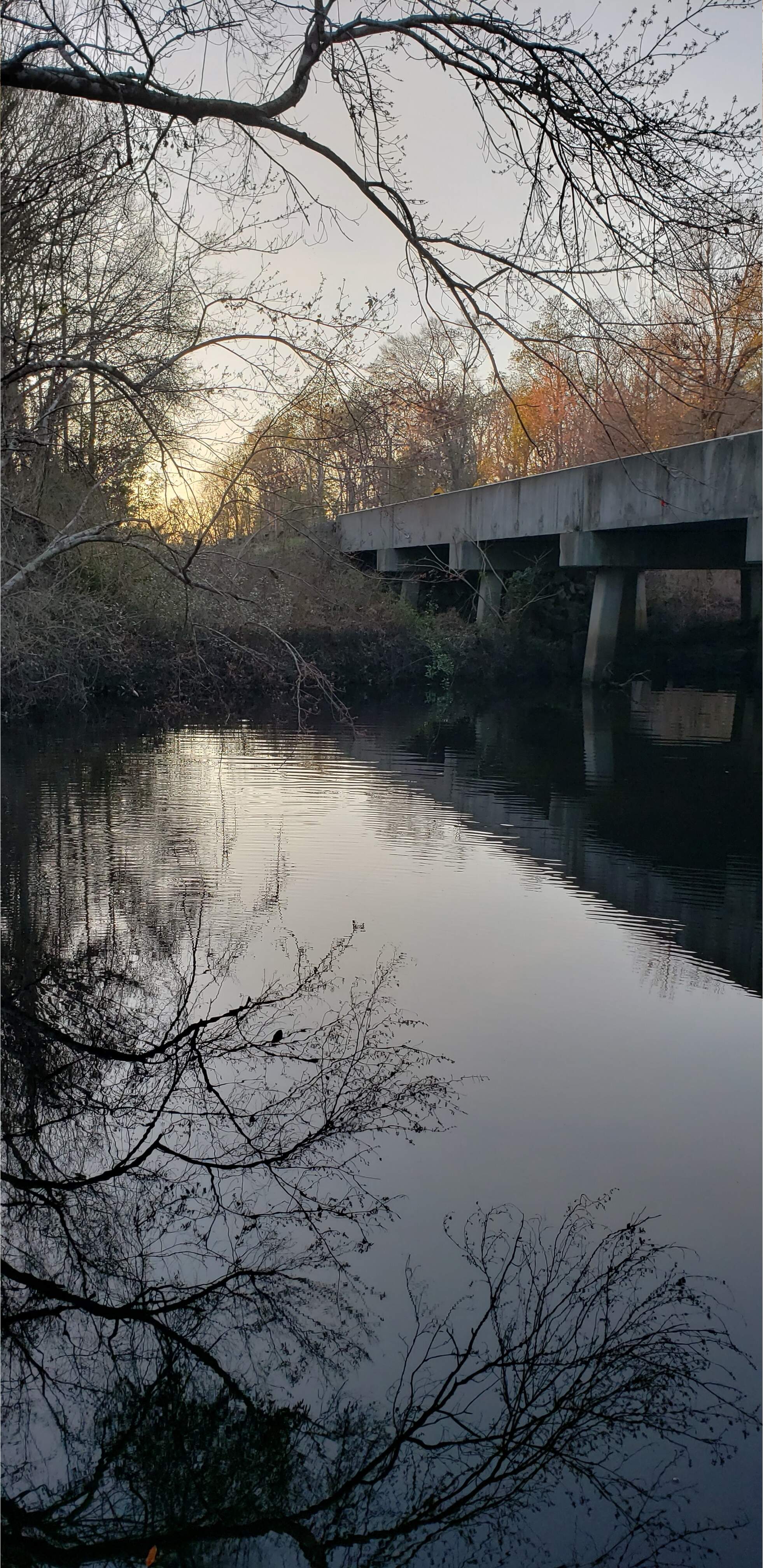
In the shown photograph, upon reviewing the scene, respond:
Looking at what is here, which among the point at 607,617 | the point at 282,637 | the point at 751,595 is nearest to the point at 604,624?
the point at 607,617

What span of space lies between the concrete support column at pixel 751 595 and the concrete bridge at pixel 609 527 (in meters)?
0.03

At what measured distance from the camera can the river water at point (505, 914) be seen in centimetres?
483

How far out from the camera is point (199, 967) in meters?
7.55

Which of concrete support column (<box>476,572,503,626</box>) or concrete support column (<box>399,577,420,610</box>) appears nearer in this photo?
concrete support column (<box>476,572,503,626</box>)

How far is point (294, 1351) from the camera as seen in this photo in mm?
3977

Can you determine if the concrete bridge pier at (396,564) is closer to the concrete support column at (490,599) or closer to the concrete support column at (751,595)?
the concrete support column at (490,599)

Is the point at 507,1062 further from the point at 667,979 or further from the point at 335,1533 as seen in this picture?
the point at 335,1533

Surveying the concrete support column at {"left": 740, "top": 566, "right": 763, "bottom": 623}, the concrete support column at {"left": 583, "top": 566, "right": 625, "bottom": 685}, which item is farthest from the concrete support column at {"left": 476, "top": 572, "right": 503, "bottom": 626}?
the concrete support column at {"left": 740, "top": 566, "right": 763, "bottom": 623}

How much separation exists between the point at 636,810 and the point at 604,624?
1472 cm

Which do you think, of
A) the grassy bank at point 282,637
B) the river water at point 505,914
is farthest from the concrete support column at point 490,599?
the river water at point 505,914

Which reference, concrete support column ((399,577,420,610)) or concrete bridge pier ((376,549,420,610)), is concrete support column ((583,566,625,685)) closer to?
concrete support column ((399,577,420,610))

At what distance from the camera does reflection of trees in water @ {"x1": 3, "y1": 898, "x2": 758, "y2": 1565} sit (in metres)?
3.34

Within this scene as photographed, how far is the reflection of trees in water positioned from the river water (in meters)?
0.16

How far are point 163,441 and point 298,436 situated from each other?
3.72 ft
